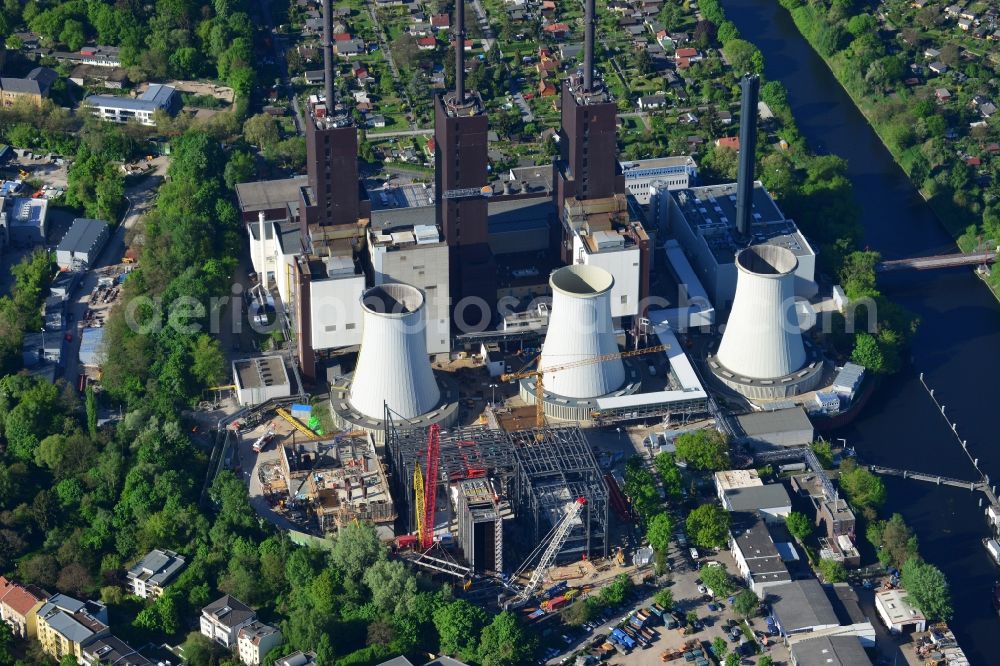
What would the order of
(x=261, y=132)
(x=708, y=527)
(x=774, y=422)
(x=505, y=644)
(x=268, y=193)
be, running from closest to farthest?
(x=505, y=644) < (x=708, y=527) < (x=774, y=422) < (x=268, y=193) < (x=261, y=132)

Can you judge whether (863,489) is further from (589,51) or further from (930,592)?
(589,51)

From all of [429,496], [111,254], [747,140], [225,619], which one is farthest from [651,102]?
[225,619]

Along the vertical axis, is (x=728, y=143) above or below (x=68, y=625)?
above

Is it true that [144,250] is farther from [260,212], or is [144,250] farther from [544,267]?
Answer: [544,267]

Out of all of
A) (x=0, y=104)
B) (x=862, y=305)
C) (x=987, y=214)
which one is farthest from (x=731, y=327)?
(x=0, y=104)

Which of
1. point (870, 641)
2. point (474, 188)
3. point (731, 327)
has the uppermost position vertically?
point (474, 188)

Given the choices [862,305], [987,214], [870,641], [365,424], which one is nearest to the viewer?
[870,641]

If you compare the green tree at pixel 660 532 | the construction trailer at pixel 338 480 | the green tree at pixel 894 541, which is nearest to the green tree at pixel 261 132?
the construction trailer at pixel 338 480

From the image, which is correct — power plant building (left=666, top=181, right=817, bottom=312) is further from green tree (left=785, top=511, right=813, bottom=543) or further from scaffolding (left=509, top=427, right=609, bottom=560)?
scaffolding (left=509, top=427, right=609, bottom=560)
